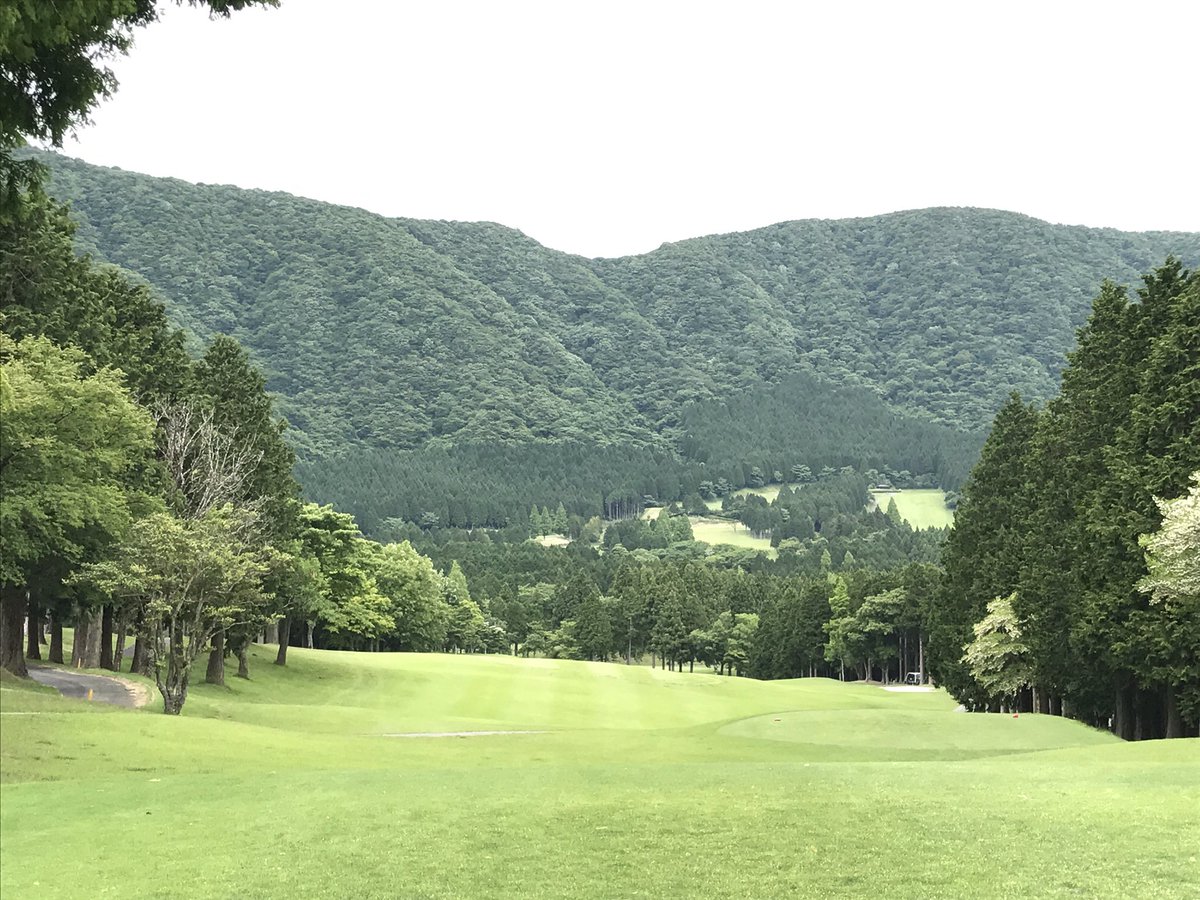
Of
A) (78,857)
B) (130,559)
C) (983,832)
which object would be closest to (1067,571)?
(983,832)

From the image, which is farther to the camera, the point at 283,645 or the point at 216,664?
the point at 283,645

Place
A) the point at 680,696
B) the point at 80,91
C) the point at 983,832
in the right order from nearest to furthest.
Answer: the point at 80,91 < the point at 983,832 < the point at 680,696

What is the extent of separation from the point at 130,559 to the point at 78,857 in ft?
68.1

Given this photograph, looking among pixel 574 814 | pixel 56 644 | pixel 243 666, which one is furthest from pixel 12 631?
pixel 574 814

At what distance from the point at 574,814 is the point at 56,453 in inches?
895

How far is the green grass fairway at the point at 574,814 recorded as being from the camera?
13.2 metres

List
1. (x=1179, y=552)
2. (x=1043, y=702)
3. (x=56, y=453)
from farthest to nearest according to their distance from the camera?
(x=1043, y=702)
(x=56, y=453)
(x=1179, y=552)

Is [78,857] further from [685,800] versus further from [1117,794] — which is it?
[1117,794]

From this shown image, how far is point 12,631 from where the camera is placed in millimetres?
36781

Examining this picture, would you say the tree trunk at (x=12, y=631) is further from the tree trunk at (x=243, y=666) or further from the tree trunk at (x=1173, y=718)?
the tree trunk at (x=1173, y=718)

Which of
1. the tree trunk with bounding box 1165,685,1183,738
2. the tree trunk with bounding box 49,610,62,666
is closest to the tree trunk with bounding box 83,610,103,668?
the tree trunk with bounding box 49,610,62,666

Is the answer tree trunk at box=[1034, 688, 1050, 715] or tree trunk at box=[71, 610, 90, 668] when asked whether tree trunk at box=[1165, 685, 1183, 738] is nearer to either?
tree trunk at box=[1034, 688, 1050, 715]

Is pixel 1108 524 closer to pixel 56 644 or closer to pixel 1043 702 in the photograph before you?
pixel 1043 702

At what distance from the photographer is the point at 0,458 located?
32.5 meters
